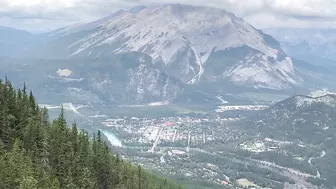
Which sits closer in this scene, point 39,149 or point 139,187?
point 39,149

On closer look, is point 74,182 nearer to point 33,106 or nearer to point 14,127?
point 14,127

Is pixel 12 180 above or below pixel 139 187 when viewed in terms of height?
above

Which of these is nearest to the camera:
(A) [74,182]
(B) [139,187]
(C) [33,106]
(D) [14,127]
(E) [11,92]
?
(A) [74,182]

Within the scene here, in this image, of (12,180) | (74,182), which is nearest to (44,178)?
(12,180)

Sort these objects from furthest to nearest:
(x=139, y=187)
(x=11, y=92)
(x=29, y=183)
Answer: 1. (x=139, y=187)
2. (x=11, y=92)
3. (x=29, y=183)

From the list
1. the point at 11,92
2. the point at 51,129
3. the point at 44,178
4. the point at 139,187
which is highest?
the point at 11,92

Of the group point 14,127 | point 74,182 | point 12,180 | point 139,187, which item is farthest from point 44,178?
point 139,187
